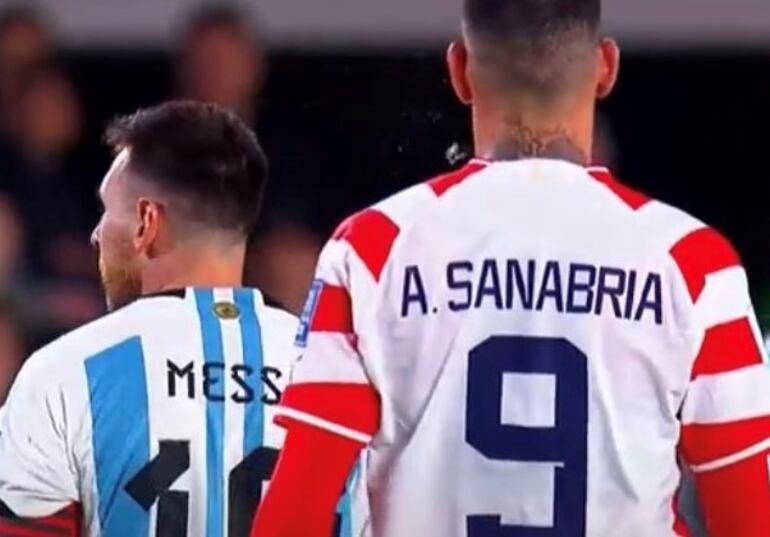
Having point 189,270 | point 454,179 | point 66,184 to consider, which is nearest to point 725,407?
point 454,179

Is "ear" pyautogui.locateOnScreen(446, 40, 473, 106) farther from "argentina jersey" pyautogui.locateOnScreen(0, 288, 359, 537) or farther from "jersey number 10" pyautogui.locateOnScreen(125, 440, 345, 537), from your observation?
"jersey number 10" pyautogui.locateOnScreen(125, 440, 345, 537)

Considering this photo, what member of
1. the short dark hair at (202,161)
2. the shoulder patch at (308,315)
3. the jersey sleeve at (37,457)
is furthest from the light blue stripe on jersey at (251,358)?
the shoulder patch at (308,315)

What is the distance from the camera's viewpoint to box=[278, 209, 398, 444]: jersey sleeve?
7.57ft

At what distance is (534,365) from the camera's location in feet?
7.64

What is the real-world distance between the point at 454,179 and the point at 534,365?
0.74 feet

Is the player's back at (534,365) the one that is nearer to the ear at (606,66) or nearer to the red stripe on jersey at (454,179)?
the red stripe on jersey at (454,179)

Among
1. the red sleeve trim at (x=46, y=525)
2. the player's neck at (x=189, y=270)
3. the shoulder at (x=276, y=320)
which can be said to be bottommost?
the red sleeve trim at (x=46, y=525)

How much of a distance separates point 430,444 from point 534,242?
24cm

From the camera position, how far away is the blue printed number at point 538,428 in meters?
2.31

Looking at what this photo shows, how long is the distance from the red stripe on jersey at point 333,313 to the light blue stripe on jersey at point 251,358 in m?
0.64

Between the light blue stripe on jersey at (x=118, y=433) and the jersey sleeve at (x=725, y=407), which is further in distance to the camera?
the light blue stripe on jersey at (x=118, y=433)

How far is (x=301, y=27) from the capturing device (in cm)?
459

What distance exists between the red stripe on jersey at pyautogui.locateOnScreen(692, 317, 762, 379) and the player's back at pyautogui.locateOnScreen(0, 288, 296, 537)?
0.82m

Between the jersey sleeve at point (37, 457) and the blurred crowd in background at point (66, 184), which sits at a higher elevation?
the blurred crowd in background at point (66, 184)
